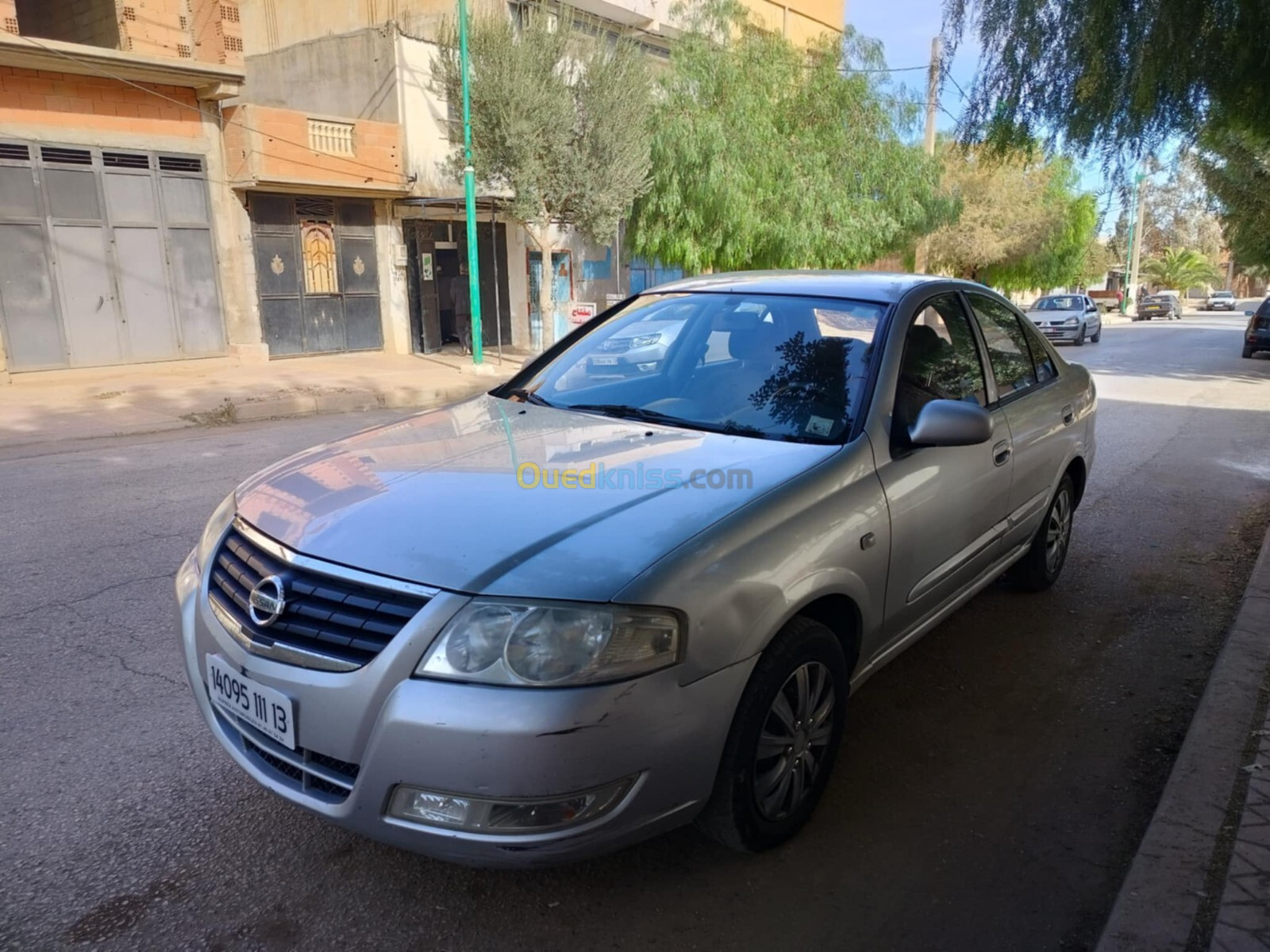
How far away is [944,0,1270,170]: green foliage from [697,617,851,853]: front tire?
4055 millimetres

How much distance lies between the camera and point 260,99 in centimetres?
2344

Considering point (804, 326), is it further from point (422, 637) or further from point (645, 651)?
point (422, 637)

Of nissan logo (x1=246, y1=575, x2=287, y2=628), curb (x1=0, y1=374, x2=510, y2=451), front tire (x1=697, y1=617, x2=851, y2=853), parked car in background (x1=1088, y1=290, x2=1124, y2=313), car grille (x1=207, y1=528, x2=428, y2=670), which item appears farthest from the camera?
parked car in background (x1=1088, y1=290, x2=1124, y2=313)

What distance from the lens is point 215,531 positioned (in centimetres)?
295

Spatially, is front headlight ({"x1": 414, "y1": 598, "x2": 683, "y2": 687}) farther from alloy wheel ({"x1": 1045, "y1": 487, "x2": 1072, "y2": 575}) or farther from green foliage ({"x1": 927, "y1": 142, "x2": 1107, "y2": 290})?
green foliage ({"x1": 927, "y1": 142, "x2": 1107, "y2": 290})

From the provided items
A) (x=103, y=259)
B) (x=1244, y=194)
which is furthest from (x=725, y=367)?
(x=1244, y=194)

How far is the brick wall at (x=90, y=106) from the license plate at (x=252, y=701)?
15.9m

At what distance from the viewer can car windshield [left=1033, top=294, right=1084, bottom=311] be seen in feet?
88.0

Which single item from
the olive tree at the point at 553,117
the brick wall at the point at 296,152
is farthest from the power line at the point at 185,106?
the olive tree at the point at 553,117

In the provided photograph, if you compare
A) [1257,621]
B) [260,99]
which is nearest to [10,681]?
[1257,621]

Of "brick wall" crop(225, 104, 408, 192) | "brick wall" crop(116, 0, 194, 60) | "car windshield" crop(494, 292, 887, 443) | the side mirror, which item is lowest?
the side mirror

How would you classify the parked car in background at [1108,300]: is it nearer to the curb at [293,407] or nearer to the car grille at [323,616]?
the curb at [293,407]

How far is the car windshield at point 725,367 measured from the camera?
3.28 metres

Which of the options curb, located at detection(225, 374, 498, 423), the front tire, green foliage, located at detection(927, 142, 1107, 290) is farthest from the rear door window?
green foliage, located at detection(927, 142, 1107, 290)
